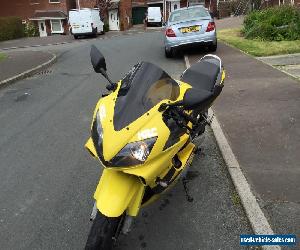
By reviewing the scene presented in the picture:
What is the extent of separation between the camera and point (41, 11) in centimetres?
4650

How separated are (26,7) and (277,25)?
123 feet

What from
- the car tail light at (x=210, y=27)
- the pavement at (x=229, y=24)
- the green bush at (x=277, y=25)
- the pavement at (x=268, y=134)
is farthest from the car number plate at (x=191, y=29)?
the pavement at (x=229, y=24)

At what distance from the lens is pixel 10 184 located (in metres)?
5.14

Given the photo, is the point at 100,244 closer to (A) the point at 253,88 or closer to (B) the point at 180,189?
(B) the point at 180,189

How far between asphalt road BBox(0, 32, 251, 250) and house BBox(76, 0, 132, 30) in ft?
127

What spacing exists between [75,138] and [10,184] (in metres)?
1.71

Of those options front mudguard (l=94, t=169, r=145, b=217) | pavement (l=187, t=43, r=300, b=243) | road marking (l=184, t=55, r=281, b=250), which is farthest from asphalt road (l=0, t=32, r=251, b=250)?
front mudguard (l=94, t=169, r=145, b=217)

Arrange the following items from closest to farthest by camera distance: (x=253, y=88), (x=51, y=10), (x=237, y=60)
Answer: (x=253, y=88), (x=237, y=60), (x=51, y=10)

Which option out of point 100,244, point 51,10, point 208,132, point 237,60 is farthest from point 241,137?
point 51,10

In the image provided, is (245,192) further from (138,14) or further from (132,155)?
(138,14)

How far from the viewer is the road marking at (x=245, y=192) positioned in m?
3.77

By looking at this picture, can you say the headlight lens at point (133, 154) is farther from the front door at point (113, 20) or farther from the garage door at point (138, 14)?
the garage door at point (138, 14)

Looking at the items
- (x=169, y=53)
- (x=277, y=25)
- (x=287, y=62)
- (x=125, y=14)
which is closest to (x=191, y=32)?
(x=169, y=53)

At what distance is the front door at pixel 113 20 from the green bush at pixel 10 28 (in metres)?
11.7
